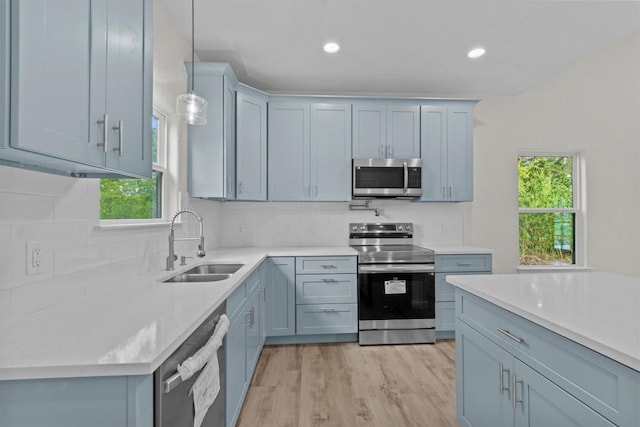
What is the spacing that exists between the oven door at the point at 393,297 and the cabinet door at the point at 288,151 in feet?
3.61

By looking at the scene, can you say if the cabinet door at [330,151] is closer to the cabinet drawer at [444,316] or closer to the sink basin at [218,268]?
the sink basin at [218,268]

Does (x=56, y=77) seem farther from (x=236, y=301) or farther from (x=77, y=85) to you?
(x=236, y=301)

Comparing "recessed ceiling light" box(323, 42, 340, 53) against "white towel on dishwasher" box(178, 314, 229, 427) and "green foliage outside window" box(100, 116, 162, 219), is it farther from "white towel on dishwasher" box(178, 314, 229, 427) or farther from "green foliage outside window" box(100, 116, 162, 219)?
"white towel on dishwasher" box(178, 314, 229, 427)

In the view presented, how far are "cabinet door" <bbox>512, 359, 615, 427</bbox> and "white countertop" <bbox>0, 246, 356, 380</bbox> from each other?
1211mm

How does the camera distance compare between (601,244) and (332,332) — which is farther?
(601,244)

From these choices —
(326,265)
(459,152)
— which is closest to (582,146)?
(459,152)

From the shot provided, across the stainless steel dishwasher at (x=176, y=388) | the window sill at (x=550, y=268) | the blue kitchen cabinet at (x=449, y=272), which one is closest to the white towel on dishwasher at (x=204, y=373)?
the stainless steel dishwasher at (x=176, y=388)

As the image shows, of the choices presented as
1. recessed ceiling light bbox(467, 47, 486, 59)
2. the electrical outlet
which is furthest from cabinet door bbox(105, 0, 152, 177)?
recessed ceiling light bbox(467, 47, 486, 59)

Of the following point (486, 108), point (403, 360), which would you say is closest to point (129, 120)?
point (403, 360)

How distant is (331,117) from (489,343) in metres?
2.64

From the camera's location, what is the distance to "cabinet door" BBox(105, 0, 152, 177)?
43.8 inches

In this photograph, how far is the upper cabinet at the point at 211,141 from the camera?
9.25 feet

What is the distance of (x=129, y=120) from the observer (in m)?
1.22

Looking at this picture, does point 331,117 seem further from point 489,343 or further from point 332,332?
point 489,343
